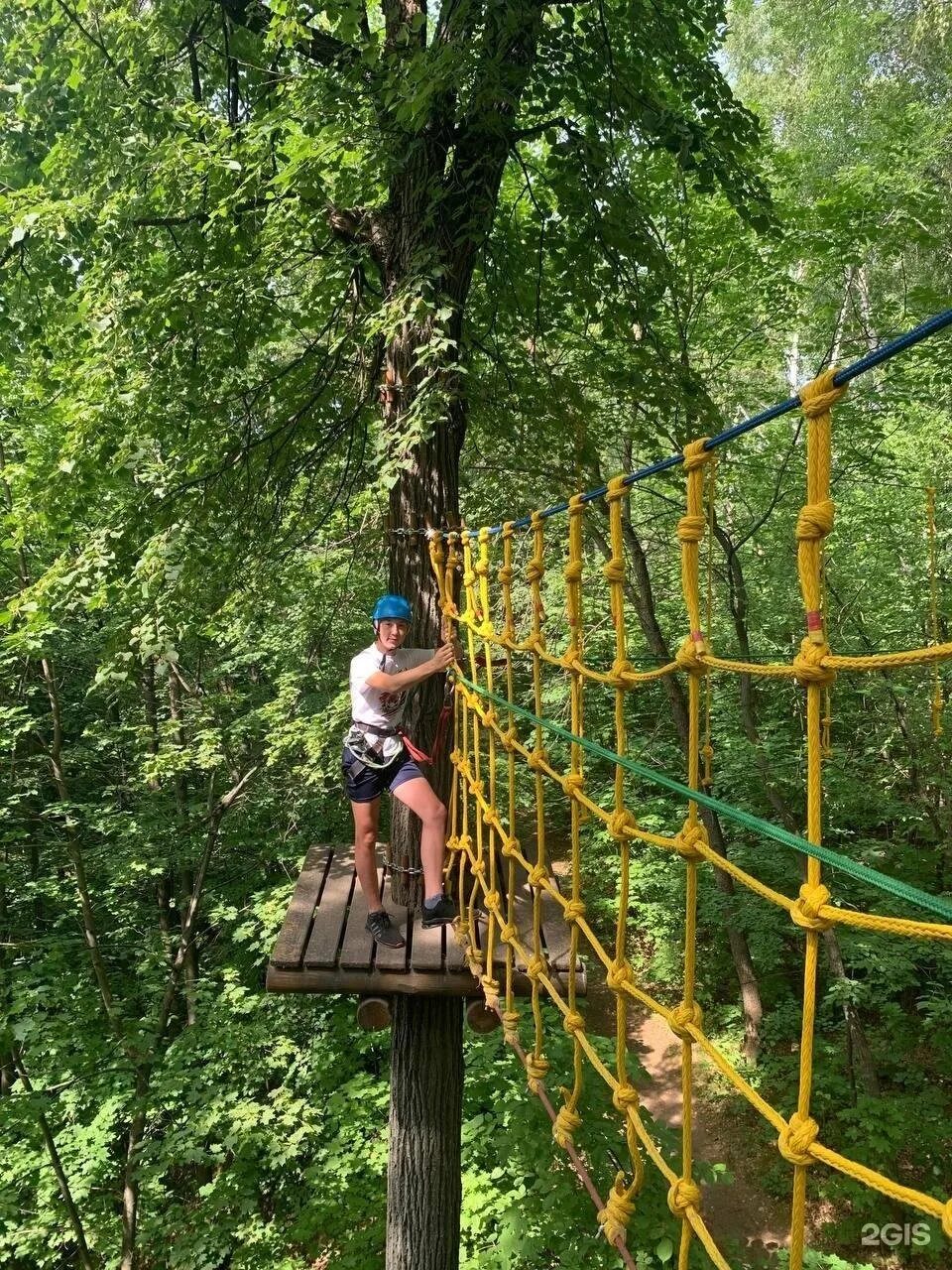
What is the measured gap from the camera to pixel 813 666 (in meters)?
0.80

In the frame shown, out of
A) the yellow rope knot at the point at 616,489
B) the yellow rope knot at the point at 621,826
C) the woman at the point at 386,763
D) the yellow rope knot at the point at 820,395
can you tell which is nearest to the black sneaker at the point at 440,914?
the woman at the point at 386,763

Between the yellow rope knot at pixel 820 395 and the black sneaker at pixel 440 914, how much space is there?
178cm

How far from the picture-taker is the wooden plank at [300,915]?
2.05 meters

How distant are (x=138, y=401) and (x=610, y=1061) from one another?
451 cm

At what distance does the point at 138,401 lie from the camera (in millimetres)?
2656

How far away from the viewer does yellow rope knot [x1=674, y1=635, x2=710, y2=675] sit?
1.04 metres

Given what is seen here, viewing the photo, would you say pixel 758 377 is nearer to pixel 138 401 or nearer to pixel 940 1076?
pixel 940 1076

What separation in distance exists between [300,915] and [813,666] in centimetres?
193

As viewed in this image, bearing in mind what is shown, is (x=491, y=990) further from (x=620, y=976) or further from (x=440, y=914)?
(x=620, y=976)

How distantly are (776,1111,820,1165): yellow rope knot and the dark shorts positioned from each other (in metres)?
1.54

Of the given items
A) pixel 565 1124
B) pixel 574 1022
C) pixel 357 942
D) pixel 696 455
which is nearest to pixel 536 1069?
pixel 565 1124

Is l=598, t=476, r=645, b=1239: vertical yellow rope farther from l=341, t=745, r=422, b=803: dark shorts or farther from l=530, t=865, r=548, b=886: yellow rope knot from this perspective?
l=341, t=745, r=422, b=803: dark shorts

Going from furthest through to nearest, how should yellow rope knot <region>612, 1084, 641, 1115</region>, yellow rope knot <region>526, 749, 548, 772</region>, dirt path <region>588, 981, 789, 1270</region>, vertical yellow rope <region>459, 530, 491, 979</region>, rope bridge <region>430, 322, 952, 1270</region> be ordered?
1. dirt path <region>588, 981, 789, 1270</region>
2. vertical yellow rope <region>459, 530, 491, 979</region>
3. yellow rope knot <region>526, 749, 548, 772</region>
4. yellow rope knot <region>612, 1084, 641, 1115</region>
5. rope bridge <region>430, 322, 952, 1270</region>

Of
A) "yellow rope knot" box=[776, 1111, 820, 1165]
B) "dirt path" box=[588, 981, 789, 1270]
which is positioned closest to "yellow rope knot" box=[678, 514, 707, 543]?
"yellow rope knot" box=[776, 1111, 820, 1165]
